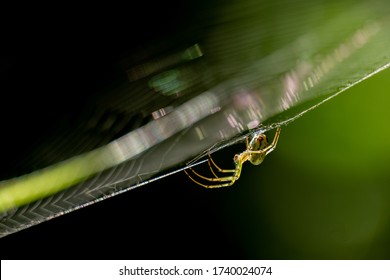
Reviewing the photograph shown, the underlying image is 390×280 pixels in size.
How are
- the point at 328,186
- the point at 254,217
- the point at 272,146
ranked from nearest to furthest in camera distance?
the point at 272,146, the point at 328,186, the point at 254,217

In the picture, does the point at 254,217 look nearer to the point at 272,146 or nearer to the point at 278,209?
the point at 278,209

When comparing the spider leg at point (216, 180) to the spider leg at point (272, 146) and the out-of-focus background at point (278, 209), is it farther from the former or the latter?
the spider leg at point (272, 146)

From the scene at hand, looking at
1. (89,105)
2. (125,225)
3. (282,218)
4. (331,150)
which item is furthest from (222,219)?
(89,105)

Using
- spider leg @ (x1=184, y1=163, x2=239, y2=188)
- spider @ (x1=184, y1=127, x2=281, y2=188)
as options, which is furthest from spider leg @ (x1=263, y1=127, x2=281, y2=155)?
spider leg @ (x1=184, y1=163, x2=239, y2=188)

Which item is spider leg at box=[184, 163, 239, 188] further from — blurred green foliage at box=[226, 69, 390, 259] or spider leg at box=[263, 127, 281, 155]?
spider leg at box=[263, 127, 281, 155]

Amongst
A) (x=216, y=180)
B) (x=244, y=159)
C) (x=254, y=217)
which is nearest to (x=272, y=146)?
(x=244, y=159)

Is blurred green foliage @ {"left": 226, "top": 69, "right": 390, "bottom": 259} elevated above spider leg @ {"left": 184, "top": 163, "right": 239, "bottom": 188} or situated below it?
below
